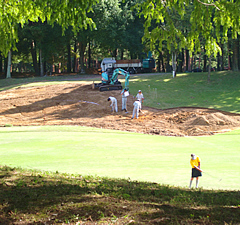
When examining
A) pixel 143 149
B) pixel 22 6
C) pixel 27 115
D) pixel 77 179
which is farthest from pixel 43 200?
pixel 27 115

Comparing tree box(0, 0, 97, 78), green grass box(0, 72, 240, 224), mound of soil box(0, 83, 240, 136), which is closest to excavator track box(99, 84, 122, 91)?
mound of soil box(0, 83, 240, 136)

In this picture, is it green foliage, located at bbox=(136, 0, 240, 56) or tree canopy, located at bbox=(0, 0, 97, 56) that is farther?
tree canopy, located at bbox=(0, 0, 97, 56)

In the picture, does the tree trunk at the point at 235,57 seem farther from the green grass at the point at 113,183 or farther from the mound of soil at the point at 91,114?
the green grass at the point at 113,183

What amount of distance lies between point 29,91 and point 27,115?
26.0 feet

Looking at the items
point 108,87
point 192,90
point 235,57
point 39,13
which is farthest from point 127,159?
point 235,57

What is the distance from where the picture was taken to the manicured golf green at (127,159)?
10.7m

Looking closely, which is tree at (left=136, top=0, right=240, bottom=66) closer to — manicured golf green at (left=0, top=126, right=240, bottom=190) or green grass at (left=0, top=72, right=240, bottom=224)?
green grass at (left=0, top=72, right=240, bottom=224)

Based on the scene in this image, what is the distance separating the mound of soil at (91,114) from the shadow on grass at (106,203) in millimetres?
16571

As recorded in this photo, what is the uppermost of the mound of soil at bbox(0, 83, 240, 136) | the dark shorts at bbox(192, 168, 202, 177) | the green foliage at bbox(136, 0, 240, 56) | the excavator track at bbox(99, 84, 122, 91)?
the green foliage at bbox(136, 0, 240, 56)

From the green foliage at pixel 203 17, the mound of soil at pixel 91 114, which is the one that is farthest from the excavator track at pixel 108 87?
the green foliage at pixel 203 17

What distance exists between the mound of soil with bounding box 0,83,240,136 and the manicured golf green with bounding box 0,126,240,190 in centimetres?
812

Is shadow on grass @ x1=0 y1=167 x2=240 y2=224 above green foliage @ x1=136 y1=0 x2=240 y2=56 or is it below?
below

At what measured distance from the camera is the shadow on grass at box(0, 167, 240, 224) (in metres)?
5.86

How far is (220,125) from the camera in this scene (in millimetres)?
26875
